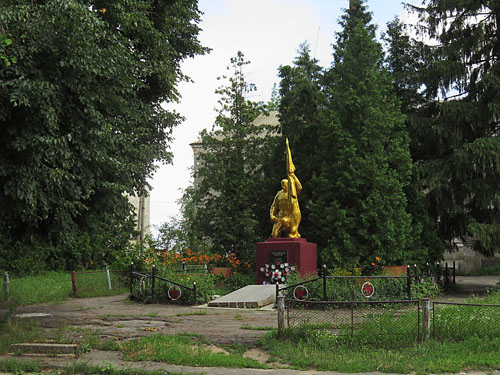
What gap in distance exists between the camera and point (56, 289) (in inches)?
790

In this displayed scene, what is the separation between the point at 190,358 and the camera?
8.24 m

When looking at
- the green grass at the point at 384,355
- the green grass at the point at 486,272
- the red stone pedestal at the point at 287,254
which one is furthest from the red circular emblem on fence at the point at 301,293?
the green grass at the point at 486,272

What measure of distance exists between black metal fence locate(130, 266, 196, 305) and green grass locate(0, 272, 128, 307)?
9.77 ft

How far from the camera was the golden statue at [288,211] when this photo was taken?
20094 millimetres

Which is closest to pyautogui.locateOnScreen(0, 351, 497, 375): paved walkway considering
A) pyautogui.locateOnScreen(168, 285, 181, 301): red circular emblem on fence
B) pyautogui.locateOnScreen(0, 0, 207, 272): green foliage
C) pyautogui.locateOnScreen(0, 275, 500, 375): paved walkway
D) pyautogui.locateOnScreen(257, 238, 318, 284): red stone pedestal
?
pyautogui.locateOnScreen(0, 275, 500, 375): paved walkway

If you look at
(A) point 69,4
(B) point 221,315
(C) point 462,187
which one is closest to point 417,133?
(C) point 462,187

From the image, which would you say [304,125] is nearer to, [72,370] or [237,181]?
[237,181]

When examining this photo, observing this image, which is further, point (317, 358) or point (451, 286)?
point (451, 286)

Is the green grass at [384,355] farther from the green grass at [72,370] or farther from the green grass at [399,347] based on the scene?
the green grass at [72,370]

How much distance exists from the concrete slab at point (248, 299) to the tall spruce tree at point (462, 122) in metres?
8.81

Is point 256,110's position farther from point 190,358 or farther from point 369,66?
point 190,358

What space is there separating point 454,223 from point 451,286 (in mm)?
2615

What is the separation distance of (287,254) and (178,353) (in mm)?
10799

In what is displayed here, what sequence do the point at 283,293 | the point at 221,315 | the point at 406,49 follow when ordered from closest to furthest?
the point at 221,315
the point at 283,293
the point at 406,49
